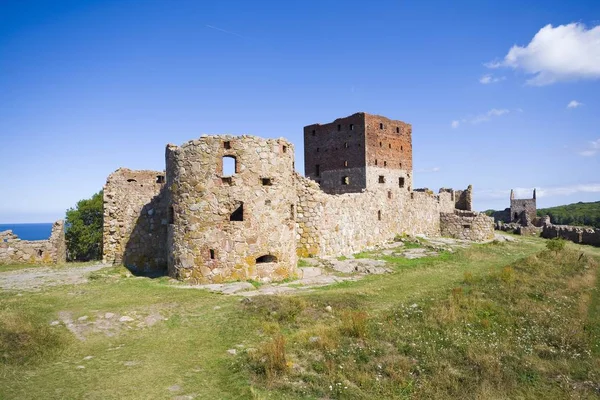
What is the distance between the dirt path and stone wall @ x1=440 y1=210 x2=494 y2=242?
27372 mm

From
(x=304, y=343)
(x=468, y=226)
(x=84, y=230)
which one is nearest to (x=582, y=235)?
(x=468, y=226)

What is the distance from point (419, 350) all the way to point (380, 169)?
2716 centimetres

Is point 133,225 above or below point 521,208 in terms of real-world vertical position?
below

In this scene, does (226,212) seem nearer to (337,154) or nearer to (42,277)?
(42,277)

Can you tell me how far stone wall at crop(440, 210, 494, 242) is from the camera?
103 feet

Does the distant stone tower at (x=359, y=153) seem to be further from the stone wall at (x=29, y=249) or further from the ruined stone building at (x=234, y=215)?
the stone wall at (x=29, y=249)

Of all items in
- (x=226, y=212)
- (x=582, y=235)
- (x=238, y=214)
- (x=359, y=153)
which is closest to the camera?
(x=226, y=212)

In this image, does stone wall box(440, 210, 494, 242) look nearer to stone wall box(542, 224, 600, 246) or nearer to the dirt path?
stone wall box(542, 224, 600, 246)

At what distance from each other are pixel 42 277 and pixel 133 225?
448 centimetres

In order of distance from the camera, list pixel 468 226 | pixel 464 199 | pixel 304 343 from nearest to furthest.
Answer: pixel 304 343, pixel 468 226, pixel 464 199

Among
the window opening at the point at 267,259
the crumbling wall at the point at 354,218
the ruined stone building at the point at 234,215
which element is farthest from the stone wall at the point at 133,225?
the crumbling wall at the point at 354,218

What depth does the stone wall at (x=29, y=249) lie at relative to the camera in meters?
20.5

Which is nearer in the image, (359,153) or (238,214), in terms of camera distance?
(238,214)

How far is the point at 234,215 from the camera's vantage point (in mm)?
16438
